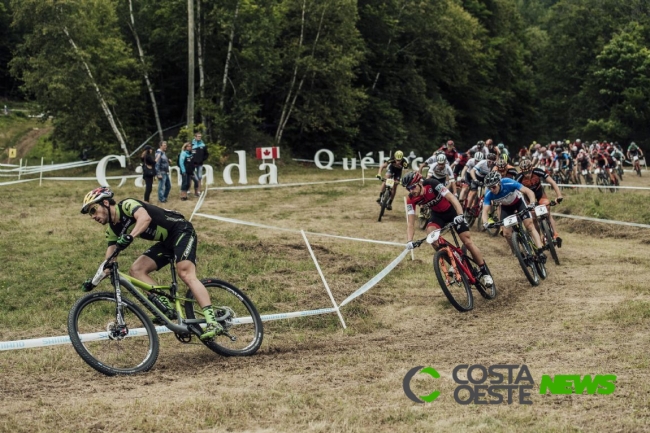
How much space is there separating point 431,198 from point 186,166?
43.5 ft

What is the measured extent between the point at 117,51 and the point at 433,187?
33.3 m

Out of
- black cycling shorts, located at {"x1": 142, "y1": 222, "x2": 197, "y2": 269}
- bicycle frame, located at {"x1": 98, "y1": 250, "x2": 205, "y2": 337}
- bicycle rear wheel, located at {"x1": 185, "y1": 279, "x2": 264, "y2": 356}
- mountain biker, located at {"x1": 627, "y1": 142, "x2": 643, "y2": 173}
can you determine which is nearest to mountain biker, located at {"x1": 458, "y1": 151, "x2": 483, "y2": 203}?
bicycle rear wheel, located at {"x1": 185, "y1": 279, "x2": 264, "y2": 356}

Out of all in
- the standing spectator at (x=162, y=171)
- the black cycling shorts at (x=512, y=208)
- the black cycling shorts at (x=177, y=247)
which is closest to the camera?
the black cycling shorts at (x=177, y=247)

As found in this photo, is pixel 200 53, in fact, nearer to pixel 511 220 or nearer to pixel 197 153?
pixel 197 153

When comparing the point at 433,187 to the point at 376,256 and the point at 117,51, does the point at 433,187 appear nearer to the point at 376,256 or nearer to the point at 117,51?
the point at 376,256

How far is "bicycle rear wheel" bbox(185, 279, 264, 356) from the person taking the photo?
893 cm

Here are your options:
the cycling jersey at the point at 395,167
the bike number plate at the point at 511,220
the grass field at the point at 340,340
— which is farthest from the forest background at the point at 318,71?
the bike number plate at the point at 511,220

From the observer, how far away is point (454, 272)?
1163 centimetres

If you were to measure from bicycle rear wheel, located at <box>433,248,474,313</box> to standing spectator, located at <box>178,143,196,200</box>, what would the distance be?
13.6 m

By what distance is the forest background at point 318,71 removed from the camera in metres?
40.5

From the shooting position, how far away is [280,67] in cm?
4712

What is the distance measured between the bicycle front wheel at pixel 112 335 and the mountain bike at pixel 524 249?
6649 millimetres

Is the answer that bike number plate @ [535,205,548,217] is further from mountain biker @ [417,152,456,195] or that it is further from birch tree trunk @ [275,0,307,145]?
birch tree trunk @ [275,0,307,145]

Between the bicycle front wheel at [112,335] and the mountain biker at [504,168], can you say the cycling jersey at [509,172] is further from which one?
the bicycle front wheel at [112,335]
